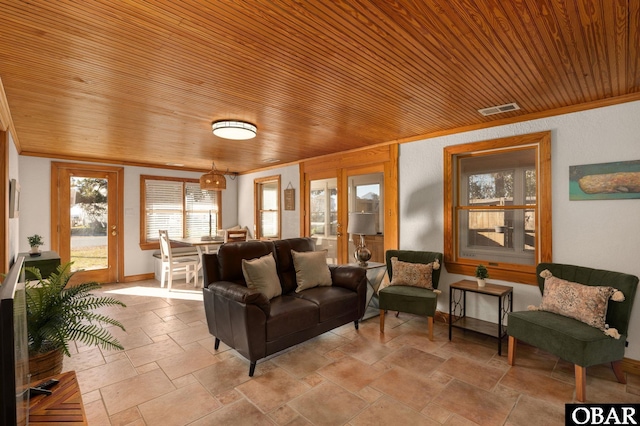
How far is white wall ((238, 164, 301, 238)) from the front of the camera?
6.11 metres

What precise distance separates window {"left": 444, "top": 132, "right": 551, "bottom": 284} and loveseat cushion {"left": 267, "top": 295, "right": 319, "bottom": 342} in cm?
191

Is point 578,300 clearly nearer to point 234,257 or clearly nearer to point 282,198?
point 234,257

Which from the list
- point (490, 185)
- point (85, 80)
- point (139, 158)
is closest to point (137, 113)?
point (85, 80)

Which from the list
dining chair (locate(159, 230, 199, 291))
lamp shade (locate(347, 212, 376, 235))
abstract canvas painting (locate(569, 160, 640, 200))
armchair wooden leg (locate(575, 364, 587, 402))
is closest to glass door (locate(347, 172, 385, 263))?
lamp shade (locate(347, 212, 376, 235))

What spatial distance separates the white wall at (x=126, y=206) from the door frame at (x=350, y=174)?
260 cm

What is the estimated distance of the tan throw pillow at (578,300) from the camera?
249 centimetres

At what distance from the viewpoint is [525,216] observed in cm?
359

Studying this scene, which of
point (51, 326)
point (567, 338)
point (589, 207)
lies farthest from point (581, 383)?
point (51, 326)

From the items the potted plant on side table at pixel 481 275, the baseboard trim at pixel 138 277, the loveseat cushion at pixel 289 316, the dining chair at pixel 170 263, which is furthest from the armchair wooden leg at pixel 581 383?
the baseboard trim at pixel 138 277

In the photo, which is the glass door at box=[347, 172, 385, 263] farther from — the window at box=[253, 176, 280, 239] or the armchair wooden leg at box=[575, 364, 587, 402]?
the armchair wooden leg at box=[575, 364, 587, 402]

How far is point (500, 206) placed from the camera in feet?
11.8

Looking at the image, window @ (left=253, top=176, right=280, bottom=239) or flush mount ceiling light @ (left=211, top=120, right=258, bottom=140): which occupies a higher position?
flush mount ceiling light @ (left=211, top=120, right=258, bottom=140)

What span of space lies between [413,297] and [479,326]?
77cm

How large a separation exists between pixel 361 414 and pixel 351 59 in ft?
7.91
